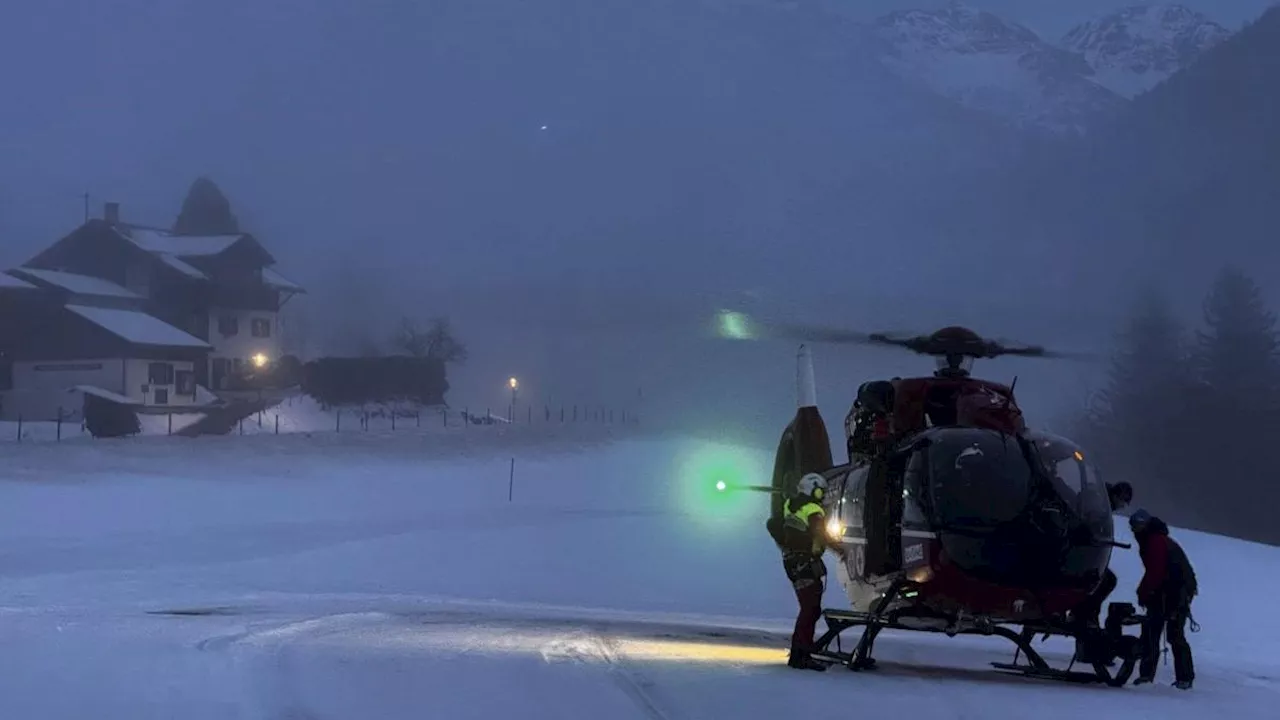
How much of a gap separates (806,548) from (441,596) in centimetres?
1200

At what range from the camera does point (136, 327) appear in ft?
210

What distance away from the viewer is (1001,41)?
5684 inches

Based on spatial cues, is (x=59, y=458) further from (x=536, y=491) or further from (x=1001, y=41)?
(x=1001, y=41)

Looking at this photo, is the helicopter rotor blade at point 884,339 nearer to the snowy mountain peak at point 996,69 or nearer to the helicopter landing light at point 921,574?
the helicopter landing light at point 921,574

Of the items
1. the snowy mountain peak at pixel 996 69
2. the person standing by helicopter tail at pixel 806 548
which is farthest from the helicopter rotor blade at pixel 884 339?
the snowy mountain peak at pixel 996 69

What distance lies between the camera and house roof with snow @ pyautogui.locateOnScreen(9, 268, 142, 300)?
6512 cm

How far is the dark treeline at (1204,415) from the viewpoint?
6850 cm

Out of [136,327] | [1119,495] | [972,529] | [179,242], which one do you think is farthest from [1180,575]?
[179,242]

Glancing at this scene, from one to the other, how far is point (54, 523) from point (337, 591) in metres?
14.1

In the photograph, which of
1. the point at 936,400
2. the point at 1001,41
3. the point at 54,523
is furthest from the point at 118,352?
the point at 1001,41

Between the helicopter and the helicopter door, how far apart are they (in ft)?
0.04

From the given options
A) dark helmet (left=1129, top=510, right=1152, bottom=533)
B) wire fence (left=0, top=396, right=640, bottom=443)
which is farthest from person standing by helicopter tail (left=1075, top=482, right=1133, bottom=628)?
wire fence (left=0, top=396, right=640, bottom=443)

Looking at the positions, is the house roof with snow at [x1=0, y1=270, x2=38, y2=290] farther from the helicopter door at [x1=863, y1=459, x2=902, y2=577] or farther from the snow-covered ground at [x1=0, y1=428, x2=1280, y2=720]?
the helicopter door at [x1=863, y1=459, x2=902, y2=577]

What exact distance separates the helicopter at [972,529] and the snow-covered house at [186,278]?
57540mm
